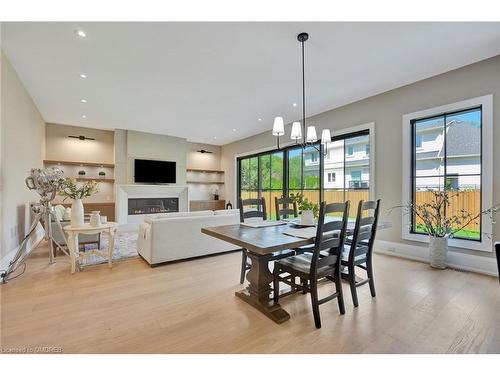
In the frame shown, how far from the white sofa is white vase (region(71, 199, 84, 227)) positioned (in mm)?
840

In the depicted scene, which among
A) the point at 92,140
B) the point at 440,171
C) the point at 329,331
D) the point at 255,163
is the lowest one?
the point at 329,331

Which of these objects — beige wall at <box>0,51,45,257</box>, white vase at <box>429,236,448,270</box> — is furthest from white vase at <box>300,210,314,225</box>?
beige wall at <box>0,51,45,257</box>

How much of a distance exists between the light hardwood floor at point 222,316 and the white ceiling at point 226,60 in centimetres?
281

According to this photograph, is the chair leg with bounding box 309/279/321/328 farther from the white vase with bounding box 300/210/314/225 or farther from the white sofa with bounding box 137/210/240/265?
the white sofa with bounding box 137/210/240/265

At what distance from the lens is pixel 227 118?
586 cm

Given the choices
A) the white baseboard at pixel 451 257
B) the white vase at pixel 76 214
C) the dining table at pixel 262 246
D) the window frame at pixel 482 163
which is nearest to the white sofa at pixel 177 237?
the white vase at pixel 76 214

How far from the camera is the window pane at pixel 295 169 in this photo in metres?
6.08

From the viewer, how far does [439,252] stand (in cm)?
340

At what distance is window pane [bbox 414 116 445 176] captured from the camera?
12.2 ft

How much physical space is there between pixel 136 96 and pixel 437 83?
4985mm
